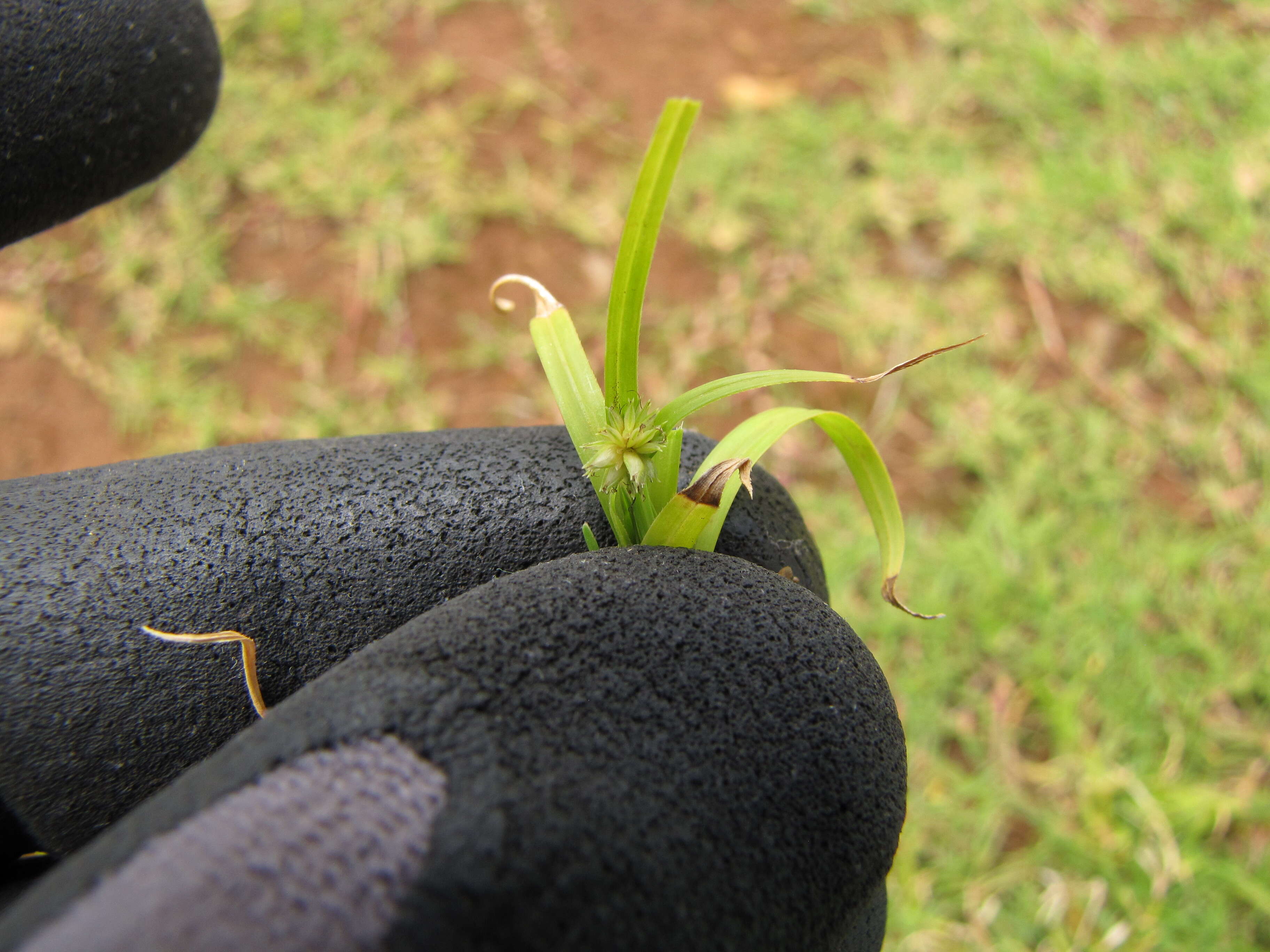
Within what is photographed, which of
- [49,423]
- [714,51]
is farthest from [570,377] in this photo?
[714,51]

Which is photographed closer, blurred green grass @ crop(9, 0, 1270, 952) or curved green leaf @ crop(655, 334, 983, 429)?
curved green leaf @ crop(655, 334, 983, 429)

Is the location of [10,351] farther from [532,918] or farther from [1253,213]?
[1253,213]

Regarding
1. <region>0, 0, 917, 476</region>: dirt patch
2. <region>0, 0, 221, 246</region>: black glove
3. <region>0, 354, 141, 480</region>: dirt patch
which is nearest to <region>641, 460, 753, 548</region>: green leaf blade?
<region>0, 0, 221, 246</region>: black glove

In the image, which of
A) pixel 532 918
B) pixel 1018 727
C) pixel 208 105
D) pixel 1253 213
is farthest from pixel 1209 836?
pixel 208 105

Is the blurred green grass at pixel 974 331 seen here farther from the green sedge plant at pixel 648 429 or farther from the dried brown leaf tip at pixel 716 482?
the dried brown leaf tip at pixel 716 482

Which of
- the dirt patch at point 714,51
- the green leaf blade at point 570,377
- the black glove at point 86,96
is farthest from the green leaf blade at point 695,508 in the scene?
the dirt patch at point 714,51

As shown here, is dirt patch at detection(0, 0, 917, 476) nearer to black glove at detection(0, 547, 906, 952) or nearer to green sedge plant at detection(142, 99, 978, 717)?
green sedge plant at detection(142, 99, 978, 717)
